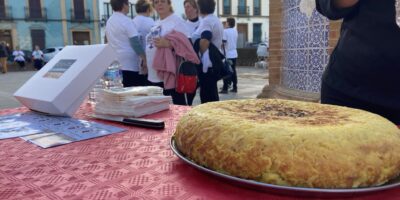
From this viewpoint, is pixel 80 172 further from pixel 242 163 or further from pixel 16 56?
pixel 16 56

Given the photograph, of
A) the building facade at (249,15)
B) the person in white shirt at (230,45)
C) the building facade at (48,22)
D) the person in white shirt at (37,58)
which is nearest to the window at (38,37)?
the building facade at (48,22)

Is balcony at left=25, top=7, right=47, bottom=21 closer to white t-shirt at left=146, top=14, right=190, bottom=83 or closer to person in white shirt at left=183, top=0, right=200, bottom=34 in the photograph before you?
person in white shirt at left=183, top=0, right=200, bottom=34

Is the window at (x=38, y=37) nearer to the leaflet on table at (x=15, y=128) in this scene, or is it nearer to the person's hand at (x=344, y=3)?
the leaflet on table at (x=15, y=128)

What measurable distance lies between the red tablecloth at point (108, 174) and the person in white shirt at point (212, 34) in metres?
2.71

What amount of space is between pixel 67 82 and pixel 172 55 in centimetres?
171

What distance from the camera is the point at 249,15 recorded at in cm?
3225

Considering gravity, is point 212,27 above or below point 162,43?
above

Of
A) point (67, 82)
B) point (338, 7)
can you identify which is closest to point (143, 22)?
point (67, 82)

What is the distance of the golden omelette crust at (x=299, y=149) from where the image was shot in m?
0.60

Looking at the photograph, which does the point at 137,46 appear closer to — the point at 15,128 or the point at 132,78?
the point at 132,78

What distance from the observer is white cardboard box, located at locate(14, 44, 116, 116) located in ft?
4.29

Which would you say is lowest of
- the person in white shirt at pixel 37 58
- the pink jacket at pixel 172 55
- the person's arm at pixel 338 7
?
the person in white shirt at pixel 37 58

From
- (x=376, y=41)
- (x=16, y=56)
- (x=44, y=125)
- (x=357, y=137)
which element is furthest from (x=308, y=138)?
(x=16, y=56)

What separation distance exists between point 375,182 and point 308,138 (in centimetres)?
13
